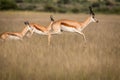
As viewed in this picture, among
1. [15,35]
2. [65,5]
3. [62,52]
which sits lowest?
[62,52]

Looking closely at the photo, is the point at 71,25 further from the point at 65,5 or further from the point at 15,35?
the point at 15,35

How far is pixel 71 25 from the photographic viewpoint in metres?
3.04

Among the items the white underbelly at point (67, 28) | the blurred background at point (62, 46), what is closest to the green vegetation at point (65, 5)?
the blurred background at point (62, 46)

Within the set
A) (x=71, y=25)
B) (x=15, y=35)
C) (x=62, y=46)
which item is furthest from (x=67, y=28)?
(x=15, y=35)

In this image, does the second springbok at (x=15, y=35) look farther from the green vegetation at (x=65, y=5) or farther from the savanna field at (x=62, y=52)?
the green vegetation at (x=65, y=5)

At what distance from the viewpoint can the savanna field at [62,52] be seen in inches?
113

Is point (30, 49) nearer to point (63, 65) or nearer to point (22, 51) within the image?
point (22, 51)

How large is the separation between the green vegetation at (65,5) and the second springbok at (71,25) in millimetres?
72

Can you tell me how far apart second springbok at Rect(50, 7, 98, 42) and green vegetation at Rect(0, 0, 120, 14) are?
7 centimetres

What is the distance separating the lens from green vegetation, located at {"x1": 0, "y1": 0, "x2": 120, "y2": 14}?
10.1 feet

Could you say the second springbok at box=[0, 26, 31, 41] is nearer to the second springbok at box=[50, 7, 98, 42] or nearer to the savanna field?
the savanna field

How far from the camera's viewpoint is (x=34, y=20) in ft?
10.1

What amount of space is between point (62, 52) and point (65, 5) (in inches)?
15.3

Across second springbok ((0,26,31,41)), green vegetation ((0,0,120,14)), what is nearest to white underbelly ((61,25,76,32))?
green vegetation ((0,0,120,14))
